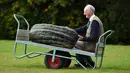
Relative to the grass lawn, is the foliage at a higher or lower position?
higher

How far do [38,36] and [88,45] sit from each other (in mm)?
1217

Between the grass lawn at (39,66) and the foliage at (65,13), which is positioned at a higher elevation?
the foliage at (65,13)

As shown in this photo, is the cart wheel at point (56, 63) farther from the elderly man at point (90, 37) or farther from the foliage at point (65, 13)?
the foliage at point (65, 13)

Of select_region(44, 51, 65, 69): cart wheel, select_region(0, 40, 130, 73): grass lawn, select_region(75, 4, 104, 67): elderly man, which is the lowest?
select_region(0, 40, 130, 73): grass lawn

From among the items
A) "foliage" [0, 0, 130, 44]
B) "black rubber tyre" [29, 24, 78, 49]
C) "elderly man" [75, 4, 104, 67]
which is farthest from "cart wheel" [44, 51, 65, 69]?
"foliage" [0, 0, 130, 44]

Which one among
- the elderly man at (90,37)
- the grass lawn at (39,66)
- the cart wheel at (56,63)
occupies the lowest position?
the grass lawn at (39,66)

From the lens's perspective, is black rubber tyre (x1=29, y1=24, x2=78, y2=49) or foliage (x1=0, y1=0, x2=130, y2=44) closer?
black rubber tyre (x1=29, y1=24, x2=78, y2=49)

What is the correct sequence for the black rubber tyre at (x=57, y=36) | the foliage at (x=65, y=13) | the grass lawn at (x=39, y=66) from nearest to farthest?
the grass lawn at (x=39, y=66) < the black rubber tyre at (x=57, y=36) < the foliage at (x=65, y=13)

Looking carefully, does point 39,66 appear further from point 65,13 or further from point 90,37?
point 65,13

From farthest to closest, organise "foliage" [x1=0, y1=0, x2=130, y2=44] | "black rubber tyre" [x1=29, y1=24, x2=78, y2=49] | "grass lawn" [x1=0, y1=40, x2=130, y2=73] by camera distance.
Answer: "foliage" [x1=0, y1=0, x2=130, y2=44] → "black rubber tyre" [x1=29, y1=24, x2=78, y2=49] → "grass lawn" [x1=0, y1=40, x2=130, y2=73]

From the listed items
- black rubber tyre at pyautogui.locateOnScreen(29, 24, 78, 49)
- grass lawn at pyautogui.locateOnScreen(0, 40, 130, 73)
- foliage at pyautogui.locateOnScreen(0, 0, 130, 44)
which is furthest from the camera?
foliage at pyautogui.locateOnScreen(0, 0, 130, 44)

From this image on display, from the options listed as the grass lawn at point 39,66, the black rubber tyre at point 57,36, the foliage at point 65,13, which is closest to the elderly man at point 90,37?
the black rubber tyre at point 57,36

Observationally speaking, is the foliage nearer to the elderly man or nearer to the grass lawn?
the grass lawn

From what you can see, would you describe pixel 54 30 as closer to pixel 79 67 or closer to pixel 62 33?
pixel 62 33
